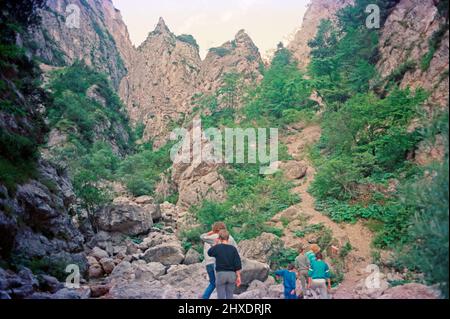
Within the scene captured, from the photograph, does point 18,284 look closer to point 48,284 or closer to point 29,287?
point 29,287

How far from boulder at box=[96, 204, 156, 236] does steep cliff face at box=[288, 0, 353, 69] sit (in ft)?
93.6

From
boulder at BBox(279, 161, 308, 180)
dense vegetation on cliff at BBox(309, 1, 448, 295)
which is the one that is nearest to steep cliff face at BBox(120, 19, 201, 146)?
boulder at BBox(279, 161, 308, 180)

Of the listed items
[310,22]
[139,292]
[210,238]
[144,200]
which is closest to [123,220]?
[144,200]

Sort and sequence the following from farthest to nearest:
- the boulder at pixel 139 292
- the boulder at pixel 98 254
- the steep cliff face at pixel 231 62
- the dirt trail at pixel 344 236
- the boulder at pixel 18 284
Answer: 1. the steep cliff face at pixel 231 62
2. the boulder at pixel 98 254
3. the dirt trail at pixel 344 236
4. the boulder at pixel 139 292
5. the boulder at pixel 18 284

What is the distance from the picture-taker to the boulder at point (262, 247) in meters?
13.6

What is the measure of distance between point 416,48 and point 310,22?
3131cm

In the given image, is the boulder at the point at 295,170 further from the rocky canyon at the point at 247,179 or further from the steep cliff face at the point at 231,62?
the steep cliff face at the point at 231,62

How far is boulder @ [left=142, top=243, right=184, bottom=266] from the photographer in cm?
1355

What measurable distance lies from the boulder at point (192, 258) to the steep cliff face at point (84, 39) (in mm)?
36966

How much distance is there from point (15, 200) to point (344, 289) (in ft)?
31.4

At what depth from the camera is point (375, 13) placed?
27.1 meters

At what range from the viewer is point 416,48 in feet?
70.5

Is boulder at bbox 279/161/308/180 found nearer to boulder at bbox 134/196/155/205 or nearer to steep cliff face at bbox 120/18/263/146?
boulder at bbox 134/196/155/205

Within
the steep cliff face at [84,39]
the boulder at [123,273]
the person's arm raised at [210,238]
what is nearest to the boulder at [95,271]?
the boulder at [123,273]
